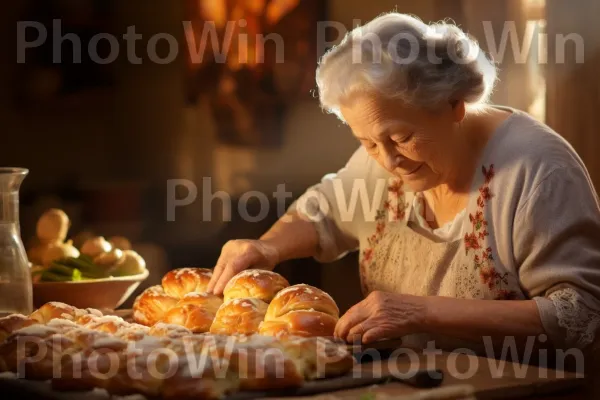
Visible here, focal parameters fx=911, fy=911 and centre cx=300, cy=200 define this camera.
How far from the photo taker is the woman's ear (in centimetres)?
252

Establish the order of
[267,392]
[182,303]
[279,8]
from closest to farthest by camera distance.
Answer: [267,392]
[182,303]
[279,8]

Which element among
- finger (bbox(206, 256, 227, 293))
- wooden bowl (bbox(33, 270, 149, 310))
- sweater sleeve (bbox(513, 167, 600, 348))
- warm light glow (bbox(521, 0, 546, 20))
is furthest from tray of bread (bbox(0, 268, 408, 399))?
warm light glow (bbox(521, 0, 546, 20))

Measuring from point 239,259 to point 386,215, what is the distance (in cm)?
50

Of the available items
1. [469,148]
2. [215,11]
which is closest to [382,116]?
[469,148]

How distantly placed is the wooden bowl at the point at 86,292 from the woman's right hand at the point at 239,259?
0.38 meters

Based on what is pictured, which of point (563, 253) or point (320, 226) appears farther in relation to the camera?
point (320, 226)

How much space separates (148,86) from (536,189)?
2376 millimetres

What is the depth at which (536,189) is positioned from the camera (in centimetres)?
242

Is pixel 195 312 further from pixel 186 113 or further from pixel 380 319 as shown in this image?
pixel 186 113

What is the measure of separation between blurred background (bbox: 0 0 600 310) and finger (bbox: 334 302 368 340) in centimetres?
163

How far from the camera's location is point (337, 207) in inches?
122

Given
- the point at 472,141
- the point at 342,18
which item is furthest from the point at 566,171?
the point at 342,18

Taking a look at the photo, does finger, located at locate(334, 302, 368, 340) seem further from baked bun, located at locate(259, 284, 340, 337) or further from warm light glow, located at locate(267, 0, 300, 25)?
warm light glow, located at locate(267, 0, 300, 25)

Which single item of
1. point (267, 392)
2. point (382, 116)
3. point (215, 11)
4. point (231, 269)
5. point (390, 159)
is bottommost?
point (267, 392)
